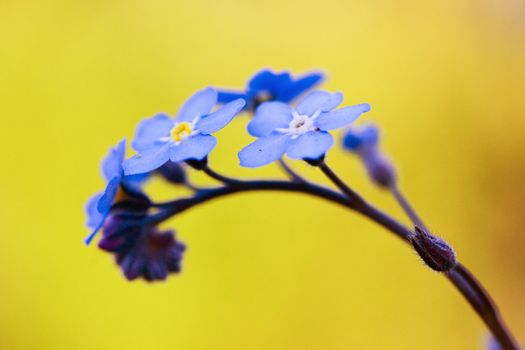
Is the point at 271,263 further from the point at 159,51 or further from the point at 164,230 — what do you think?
the point at 164,230

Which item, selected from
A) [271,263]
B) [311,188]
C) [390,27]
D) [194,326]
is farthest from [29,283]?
[311,188]

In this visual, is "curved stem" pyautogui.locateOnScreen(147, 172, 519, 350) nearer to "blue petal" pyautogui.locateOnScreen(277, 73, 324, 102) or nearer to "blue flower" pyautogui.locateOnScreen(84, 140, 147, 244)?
"blue flower" pyautogui.locateOnScreen(84, 140, 147, 244)

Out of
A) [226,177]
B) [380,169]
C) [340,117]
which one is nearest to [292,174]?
[226,177]

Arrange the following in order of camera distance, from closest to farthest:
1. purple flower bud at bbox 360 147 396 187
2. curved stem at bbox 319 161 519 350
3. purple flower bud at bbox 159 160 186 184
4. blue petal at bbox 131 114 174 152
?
curved stem at bbox 319 161 519 350 → blue petal at bbox 131 114 174 152 → purple flower bud at bbox 159 160 186 184 → purple flower bud at bbox 360 147 396 187

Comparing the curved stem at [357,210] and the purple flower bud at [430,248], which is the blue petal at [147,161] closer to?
the curved stem at [357,210]

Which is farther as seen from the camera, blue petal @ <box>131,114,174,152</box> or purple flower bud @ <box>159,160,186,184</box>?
purple flower bud @ <box>159,160,186,184</box>

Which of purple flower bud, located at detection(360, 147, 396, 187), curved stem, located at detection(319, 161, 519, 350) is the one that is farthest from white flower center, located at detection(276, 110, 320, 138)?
purple flower bud, located at detection(360, 147, 396, 187)
